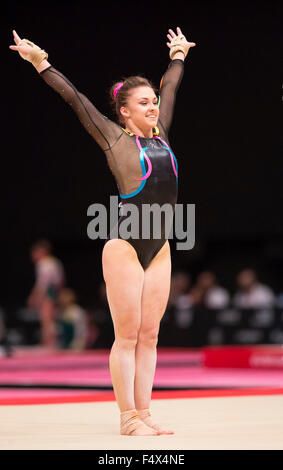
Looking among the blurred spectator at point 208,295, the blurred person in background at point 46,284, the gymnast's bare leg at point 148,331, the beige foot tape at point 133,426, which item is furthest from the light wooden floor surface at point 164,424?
the blurred spectator at point 208,295

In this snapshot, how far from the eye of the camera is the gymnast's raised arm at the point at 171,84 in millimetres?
4625

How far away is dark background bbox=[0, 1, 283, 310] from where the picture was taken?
52.2ft

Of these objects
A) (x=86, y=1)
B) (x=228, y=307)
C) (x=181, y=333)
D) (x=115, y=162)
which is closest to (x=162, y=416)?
(x=115, y=162)

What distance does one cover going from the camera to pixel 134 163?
13.8 feet

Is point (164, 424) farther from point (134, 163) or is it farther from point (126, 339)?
point (134, 163)

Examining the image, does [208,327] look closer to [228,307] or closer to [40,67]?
[228,307]

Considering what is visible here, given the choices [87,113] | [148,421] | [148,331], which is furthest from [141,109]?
[148,421]

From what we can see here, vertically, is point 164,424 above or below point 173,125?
below

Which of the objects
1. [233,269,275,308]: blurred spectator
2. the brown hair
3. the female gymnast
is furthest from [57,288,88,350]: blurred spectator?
the female gymnast

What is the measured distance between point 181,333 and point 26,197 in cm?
521

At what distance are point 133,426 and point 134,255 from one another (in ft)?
2.57

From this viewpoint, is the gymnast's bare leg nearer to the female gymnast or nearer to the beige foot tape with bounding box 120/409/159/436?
the female gymnast

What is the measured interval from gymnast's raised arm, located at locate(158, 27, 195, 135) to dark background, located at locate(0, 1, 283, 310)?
1022 cm

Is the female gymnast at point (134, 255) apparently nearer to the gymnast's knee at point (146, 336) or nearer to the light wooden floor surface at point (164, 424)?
the gymnast's knee at point (146, 336)
